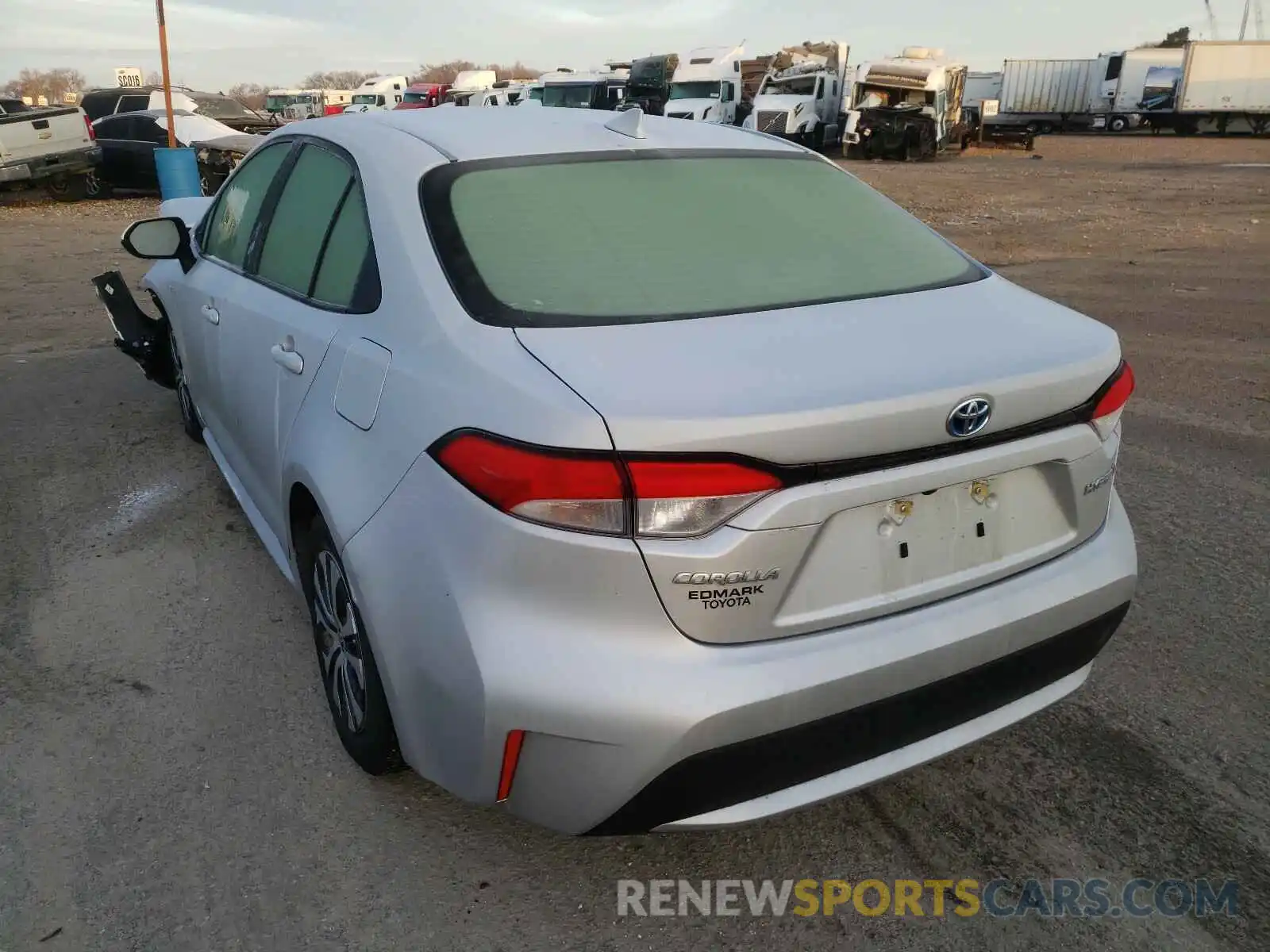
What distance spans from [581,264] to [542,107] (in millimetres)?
1247

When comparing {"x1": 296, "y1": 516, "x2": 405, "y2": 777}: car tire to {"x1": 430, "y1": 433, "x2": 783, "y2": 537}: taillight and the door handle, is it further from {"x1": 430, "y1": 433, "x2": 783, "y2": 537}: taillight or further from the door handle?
{"x1": 430, "y1": 433, "x2": 783, "y2": 537}: taillight

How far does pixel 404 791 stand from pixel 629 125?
196 centimetres

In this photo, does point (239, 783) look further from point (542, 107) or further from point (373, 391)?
point (542, 107)

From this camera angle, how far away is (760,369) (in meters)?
1.90

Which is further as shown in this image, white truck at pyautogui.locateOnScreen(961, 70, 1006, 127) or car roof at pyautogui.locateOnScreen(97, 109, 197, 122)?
white truck at pyautogui.locateOnScreen(961, 70, 1006, 127)

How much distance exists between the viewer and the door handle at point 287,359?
2.62 m

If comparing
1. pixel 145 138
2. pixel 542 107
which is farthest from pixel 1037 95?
pixel 542 107

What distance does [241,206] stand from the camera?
12.1 feet

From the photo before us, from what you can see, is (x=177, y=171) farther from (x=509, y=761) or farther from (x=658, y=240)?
(x=509, y=761)

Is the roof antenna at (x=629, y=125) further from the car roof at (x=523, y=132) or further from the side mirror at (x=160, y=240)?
the side mirror at (x=160, y=240)

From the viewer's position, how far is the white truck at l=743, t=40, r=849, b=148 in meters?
28.3

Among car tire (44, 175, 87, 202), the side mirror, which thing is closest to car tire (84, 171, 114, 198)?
car tire (44, 175, 87, 202)

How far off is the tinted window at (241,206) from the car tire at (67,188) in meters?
16.1

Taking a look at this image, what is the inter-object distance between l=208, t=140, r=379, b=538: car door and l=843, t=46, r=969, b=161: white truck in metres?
27.9
